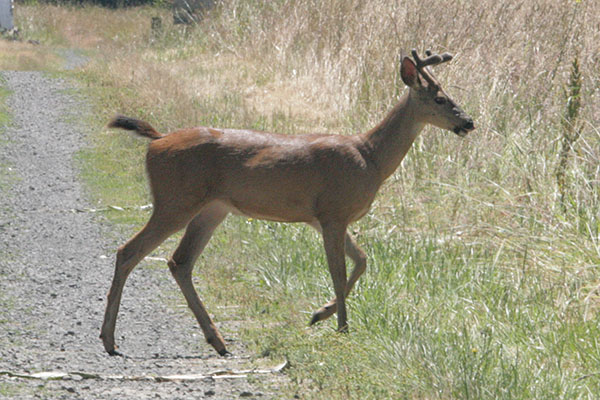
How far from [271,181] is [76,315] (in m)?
1.66

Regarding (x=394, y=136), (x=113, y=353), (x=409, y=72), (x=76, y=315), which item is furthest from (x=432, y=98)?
(x=76, y=315)

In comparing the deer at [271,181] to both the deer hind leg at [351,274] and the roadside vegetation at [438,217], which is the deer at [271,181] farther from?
the roadside vegetation at [438,217]

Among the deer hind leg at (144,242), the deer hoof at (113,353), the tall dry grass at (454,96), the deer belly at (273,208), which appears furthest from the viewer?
the tall dry grass at (454,96)

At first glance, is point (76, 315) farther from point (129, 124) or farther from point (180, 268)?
point (129, 124)

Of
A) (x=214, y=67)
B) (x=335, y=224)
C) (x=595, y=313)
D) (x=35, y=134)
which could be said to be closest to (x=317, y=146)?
(x=335, y=224)

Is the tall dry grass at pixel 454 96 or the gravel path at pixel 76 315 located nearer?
the gravel path at pixel 76 315

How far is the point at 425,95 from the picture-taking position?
6059 millimetres

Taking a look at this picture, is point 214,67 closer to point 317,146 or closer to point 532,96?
point 532,96

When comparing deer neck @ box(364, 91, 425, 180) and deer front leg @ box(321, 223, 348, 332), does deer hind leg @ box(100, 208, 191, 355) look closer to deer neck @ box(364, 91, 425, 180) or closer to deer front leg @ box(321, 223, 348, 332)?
deer front leg @ box(321, 223, 348, 332)

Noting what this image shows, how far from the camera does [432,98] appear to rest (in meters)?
6.04

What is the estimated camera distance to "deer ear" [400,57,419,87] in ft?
19.5

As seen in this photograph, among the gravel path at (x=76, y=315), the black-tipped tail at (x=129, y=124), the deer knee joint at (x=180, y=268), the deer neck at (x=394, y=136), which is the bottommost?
the gravel path at (x=76, y=315)

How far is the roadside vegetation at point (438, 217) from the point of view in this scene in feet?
16.4

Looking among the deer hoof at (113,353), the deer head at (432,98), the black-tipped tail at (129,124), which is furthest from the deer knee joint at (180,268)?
the deer head at (432,98)
